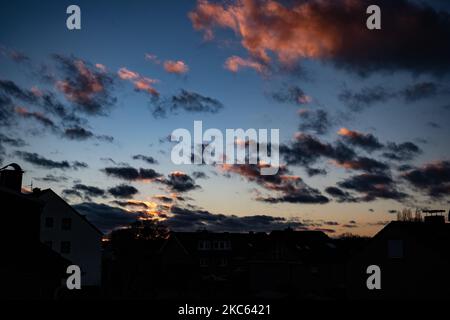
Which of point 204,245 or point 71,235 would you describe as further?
point 204,245

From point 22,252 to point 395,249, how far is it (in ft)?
109

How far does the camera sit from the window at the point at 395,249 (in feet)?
143

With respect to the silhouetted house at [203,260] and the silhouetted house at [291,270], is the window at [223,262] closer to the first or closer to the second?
the silhouetted house at [203,260]

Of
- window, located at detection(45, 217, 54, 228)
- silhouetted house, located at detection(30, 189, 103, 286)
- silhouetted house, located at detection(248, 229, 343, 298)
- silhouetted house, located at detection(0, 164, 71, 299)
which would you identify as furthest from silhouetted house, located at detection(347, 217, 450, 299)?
window, located at detection(45, 217, 54, 228)

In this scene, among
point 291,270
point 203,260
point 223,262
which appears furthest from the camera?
point 223,262

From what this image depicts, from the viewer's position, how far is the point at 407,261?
42719 millimetres

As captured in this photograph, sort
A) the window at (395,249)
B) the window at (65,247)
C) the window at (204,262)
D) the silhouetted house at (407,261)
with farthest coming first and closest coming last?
the window at (204,262) < the window at (65,247) < the window at (395,249) < the silhouetted house at (407,261)

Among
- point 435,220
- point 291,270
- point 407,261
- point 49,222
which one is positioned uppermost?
point 49,222

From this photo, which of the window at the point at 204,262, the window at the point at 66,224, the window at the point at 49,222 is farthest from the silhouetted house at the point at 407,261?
the window at the point at 49,222

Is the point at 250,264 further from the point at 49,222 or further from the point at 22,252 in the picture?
the point at 22,252

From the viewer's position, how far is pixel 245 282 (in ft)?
220

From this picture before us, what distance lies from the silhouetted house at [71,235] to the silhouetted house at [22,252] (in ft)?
96.4

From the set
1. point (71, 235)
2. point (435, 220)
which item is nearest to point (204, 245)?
point (71, 235)
